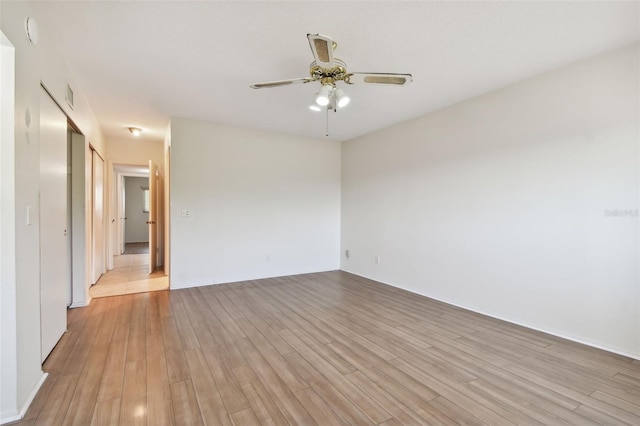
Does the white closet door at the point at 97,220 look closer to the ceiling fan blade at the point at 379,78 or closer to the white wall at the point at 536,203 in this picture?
the ceiling fan blade at the point at 379,78

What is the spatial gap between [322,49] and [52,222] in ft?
8.70

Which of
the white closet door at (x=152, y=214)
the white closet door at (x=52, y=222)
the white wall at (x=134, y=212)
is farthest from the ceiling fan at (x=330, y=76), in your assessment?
the white wall at (x=134, y=212)

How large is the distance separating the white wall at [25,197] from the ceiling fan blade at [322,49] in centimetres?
169

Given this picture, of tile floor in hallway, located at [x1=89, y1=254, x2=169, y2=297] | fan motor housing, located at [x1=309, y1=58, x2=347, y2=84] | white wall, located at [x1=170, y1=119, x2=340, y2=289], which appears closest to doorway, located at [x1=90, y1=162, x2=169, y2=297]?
tile floor in hallway, located at [x1=89, y1=254, x2=169, y2=297]

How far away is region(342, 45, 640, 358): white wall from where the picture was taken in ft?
8.11

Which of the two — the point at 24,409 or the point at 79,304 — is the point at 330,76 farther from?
the point at 79,304

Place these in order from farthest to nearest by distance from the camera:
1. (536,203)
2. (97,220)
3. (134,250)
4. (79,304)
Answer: (134,250), (97,220), (79,304), (536,203)

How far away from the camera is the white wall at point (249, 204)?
4.45m

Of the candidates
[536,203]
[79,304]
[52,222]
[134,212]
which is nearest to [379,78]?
[536,203]

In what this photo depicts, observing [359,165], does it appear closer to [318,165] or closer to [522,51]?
[318,165]

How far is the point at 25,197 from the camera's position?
1783 millimetres

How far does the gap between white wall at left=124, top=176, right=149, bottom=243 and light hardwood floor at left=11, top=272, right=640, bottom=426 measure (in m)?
7.99

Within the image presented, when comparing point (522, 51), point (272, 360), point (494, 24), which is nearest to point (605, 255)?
point (522, 51)

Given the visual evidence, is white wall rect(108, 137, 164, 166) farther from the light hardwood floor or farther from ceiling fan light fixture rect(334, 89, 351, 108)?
ceiling fan light fixture rect(334, 89, 351, 108)
